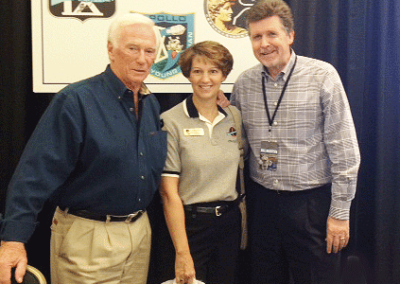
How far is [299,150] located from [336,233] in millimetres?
425

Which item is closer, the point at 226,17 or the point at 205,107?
the point at 205,107

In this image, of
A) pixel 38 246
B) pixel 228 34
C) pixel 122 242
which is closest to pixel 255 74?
pixel 228 34

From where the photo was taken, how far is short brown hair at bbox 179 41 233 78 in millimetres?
2053

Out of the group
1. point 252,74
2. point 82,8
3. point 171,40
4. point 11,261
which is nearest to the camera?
point 11,261

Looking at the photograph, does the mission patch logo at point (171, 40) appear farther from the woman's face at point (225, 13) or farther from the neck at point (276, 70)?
the neck at point (276, 70)

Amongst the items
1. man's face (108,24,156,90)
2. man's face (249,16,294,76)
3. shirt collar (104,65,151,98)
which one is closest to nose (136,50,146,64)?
man's face (108,24,156,90)

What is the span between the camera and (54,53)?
7.93 feet

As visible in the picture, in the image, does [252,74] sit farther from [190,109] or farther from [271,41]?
[190,109]

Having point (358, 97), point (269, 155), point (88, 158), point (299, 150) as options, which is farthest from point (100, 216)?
point (358, 97)

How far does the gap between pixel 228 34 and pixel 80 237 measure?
1.44 meters

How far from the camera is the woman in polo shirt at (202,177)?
200cm

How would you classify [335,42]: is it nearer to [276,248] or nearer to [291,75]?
[291,75]

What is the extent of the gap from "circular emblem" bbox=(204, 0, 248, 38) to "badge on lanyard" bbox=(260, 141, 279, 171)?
0.78m

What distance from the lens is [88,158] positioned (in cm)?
169
